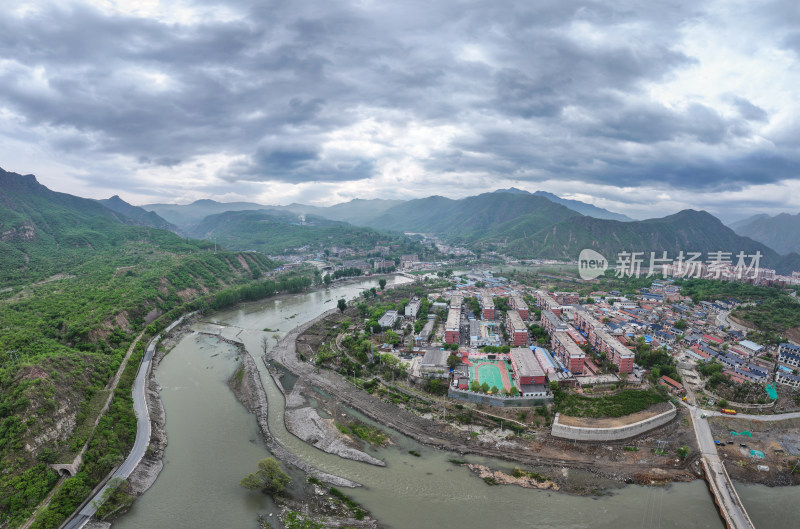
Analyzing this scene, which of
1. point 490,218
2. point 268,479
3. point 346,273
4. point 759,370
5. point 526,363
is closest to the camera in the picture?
point 268,479

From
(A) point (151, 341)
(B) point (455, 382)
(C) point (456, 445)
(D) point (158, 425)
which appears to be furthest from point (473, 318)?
(A) point (151, 341)

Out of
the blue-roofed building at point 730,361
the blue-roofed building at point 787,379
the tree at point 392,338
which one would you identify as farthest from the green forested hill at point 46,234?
the blue-roofed building at point 787,379

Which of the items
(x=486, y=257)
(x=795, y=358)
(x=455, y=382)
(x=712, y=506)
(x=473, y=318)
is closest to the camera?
(x=712, y=506)

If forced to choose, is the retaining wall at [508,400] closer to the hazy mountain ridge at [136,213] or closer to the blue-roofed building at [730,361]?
the blue-roofed building at [730,361]

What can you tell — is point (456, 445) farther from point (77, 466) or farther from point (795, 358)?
point (795, 358)

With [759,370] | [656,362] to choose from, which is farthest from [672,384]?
[759,370]

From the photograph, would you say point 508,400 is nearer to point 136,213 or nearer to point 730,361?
point 730,361
